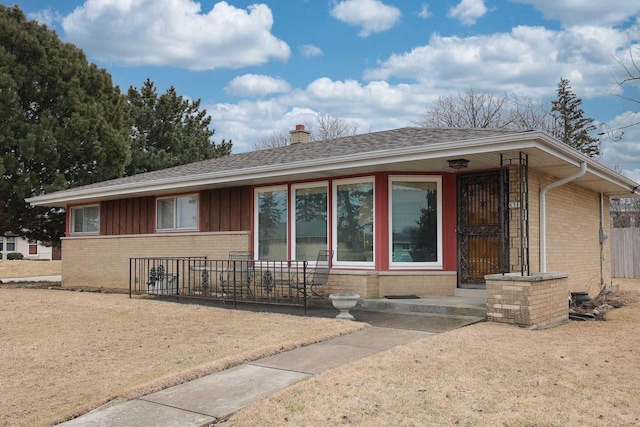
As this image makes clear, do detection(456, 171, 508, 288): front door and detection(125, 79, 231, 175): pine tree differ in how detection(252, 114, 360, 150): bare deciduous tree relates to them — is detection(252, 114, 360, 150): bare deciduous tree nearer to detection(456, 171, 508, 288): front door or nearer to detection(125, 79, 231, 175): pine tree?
detection(125, 79, 231, 175): pine tree

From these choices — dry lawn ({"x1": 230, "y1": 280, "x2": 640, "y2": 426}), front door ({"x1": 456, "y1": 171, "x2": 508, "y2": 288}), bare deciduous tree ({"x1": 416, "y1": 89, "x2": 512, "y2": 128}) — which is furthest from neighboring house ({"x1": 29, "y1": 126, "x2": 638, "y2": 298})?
bare deciduous tree ({"x1": 416, "y1": 89, "x2": 512, "y2": 128})

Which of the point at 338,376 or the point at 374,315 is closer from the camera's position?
the point at 338,376

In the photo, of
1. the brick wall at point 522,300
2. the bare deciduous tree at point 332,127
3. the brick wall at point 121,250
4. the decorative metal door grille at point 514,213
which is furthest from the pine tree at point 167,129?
the brick wall at point 522,300

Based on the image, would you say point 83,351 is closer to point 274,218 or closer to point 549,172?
Answer: point 274,218

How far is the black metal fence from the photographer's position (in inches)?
432

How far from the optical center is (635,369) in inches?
222

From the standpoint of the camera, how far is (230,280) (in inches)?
483

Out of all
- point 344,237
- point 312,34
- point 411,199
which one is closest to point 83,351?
point 344,237

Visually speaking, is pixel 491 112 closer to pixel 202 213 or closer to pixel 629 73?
pixel 202 213

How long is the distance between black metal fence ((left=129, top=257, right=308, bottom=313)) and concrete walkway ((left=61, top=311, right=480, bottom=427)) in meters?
3.64

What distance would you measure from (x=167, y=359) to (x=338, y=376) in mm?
2241

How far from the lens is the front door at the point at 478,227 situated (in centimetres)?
1012

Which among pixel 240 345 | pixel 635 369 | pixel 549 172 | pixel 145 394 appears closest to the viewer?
pixel 145 394

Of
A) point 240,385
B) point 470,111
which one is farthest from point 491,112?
point 240,385
